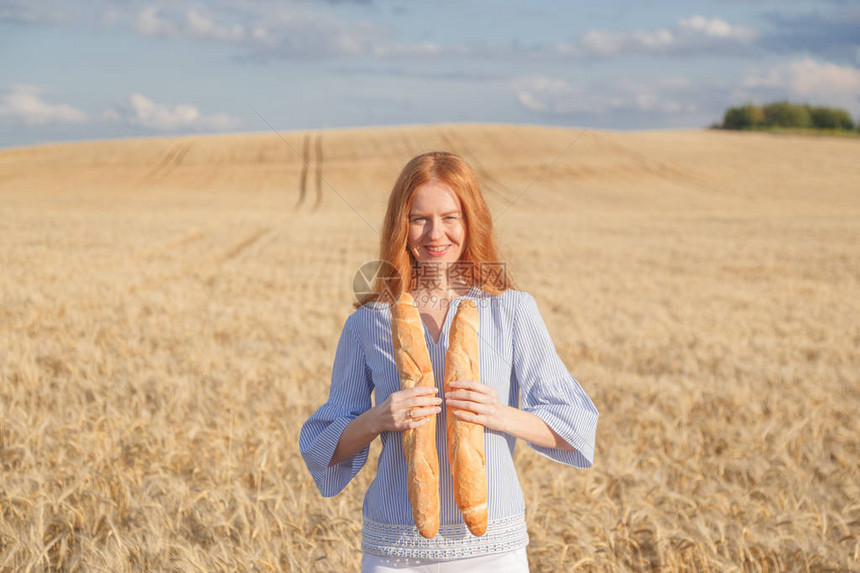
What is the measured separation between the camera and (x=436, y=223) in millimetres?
1922

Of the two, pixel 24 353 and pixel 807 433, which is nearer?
pixel 807 433

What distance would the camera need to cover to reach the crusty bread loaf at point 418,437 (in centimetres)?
171

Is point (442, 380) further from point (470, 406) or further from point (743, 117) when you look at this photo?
point (743, 117)

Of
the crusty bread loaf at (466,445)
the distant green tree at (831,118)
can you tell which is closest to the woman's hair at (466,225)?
the crusty bread loaf at (466,445)

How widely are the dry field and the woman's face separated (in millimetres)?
269

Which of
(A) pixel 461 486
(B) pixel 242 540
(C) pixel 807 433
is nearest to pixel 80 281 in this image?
(B) pixel 242 540

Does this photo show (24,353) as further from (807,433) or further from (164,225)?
(164,225)

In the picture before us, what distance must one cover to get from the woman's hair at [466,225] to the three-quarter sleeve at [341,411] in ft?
0.54

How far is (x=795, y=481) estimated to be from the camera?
4.30 meters

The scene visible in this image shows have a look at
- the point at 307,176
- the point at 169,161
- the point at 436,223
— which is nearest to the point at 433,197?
the point at 436,223

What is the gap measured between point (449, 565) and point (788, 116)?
380 feet

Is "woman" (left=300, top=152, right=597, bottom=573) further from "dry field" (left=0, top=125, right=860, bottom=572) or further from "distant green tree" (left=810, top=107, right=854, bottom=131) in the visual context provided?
"distant green tree" (left=810, top=107, right=854, bottom=131)

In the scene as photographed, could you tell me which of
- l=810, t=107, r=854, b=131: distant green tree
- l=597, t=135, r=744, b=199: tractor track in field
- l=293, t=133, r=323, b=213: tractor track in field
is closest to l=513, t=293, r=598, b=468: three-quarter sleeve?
l=293, t=133, r=323, b=213: tractor track in field

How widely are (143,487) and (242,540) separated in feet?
2.87
